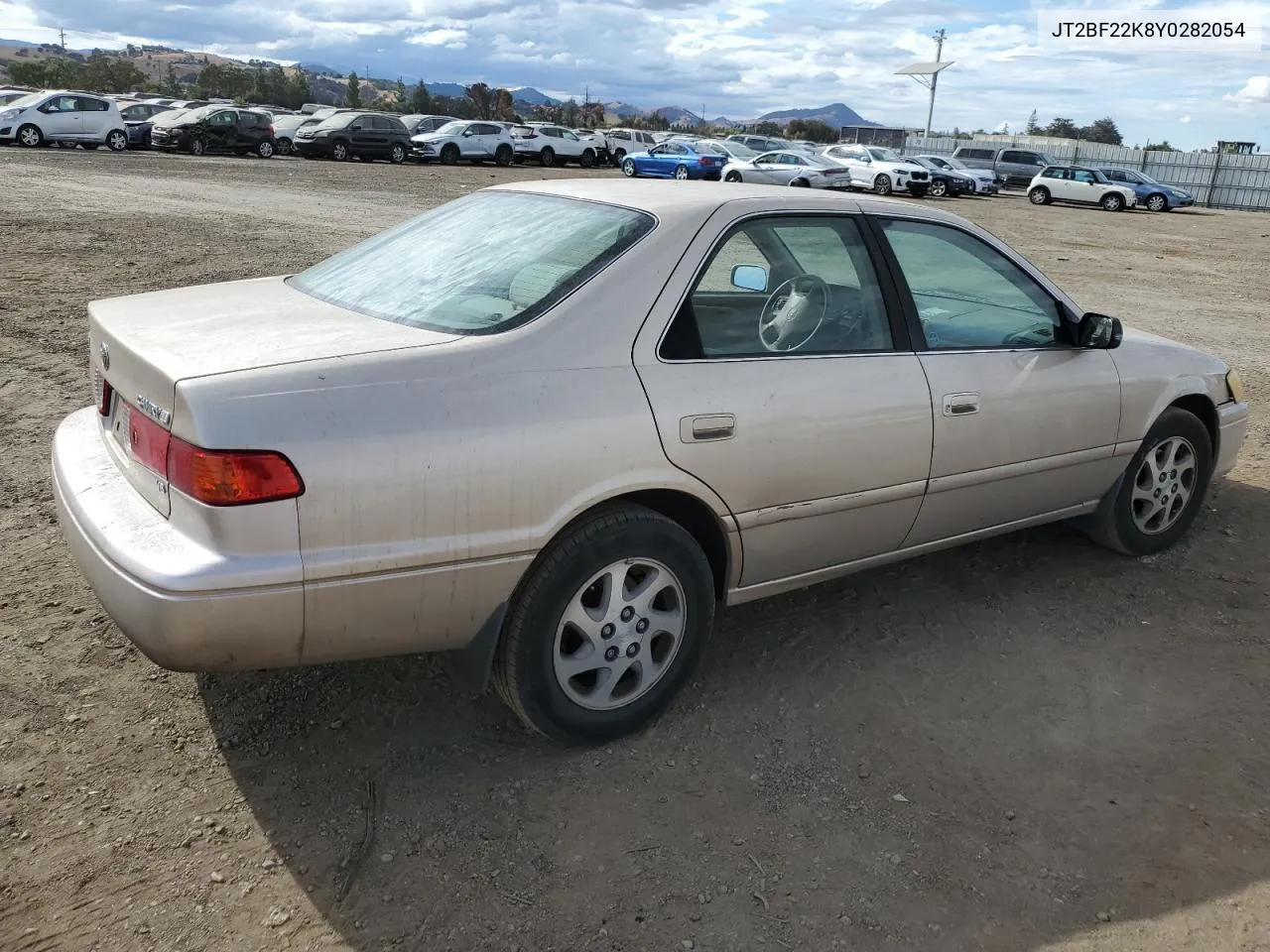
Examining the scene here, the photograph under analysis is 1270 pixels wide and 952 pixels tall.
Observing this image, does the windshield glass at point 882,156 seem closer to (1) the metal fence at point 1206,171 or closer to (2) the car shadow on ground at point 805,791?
(1) the metal fence at point 1206,171

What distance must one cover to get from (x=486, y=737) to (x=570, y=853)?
569 millimetres

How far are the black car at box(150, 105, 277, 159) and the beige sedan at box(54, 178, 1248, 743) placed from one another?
30.1 meters

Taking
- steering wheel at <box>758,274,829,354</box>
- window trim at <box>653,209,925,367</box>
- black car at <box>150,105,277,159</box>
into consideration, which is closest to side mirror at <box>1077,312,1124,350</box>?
window trim at <box>653,209,925,367</box>

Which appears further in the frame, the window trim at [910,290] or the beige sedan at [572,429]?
the window trim at [910,290]

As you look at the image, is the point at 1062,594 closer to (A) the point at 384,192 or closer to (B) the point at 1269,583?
(B) the point at 1269,583

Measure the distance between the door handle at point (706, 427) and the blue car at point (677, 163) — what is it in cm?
2616

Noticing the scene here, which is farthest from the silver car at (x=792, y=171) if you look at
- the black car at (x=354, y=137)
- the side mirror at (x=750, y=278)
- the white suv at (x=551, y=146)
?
the side mirror at (x=750, y=278)

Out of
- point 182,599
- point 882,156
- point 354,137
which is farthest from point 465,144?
point 182,599

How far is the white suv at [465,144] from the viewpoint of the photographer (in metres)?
34.5

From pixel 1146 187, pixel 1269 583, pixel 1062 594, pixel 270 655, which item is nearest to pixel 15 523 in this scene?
pixel 270 655

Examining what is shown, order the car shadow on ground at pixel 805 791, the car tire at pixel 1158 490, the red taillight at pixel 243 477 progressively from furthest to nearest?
the car tire at pixel 1158 490, the car shadow on ground at pixel 805 791, the red taillight at pixel 243 477

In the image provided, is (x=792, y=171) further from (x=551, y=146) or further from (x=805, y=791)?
(x=805, y=791)

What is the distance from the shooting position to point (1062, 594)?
4.40 meters

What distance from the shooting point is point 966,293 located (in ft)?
13.4
